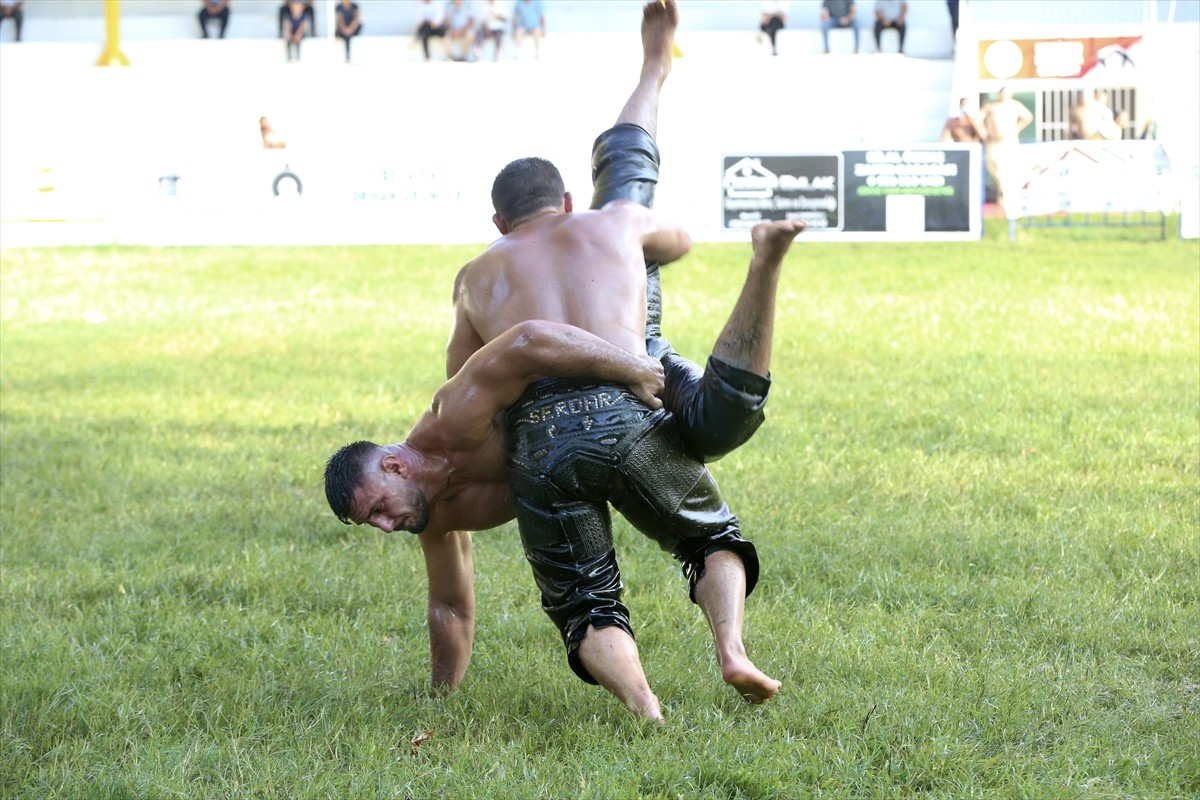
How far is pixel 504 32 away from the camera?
25969 mm

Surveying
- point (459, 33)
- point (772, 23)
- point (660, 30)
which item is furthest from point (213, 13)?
point (660, 30)

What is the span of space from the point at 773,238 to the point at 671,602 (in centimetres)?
187

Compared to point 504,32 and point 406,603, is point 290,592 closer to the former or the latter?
point 406,603

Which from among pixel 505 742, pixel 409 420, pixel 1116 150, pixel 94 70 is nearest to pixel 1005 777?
pixel 505 742

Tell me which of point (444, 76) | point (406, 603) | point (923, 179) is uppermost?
point (444, 76)

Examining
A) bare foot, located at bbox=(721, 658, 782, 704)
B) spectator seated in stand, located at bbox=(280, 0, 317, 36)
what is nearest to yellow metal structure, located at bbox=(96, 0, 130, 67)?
spectator seated in stand, located at bbox=(280, 0, 317, 36)

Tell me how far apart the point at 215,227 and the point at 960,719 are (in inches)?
661

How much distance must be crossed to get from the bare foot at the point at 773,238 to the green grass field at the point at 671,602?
1191mm

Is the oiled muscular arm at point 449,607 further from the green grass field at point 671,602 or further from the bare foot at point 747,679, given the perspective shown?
the bare foot at point 747,679

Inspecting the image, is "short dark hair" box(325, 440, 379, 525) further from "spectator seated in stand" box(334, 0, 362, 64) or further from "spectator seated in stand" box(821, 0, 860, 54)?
"spectator seated in stand" box(334, 0, 362, 64)

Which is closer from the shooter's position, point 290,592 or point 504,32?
point 290,592

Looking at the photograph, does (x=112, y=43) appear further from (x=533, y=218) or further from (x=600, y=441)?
(x=600, y=441)

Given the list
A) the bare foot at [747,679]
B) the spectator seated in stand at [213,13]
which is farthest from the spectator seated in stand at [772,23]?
the bare foot at [747,679]

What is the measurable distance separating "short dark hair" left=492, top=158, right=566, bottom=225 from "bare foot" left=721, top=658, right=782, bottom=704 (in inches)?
54.1
